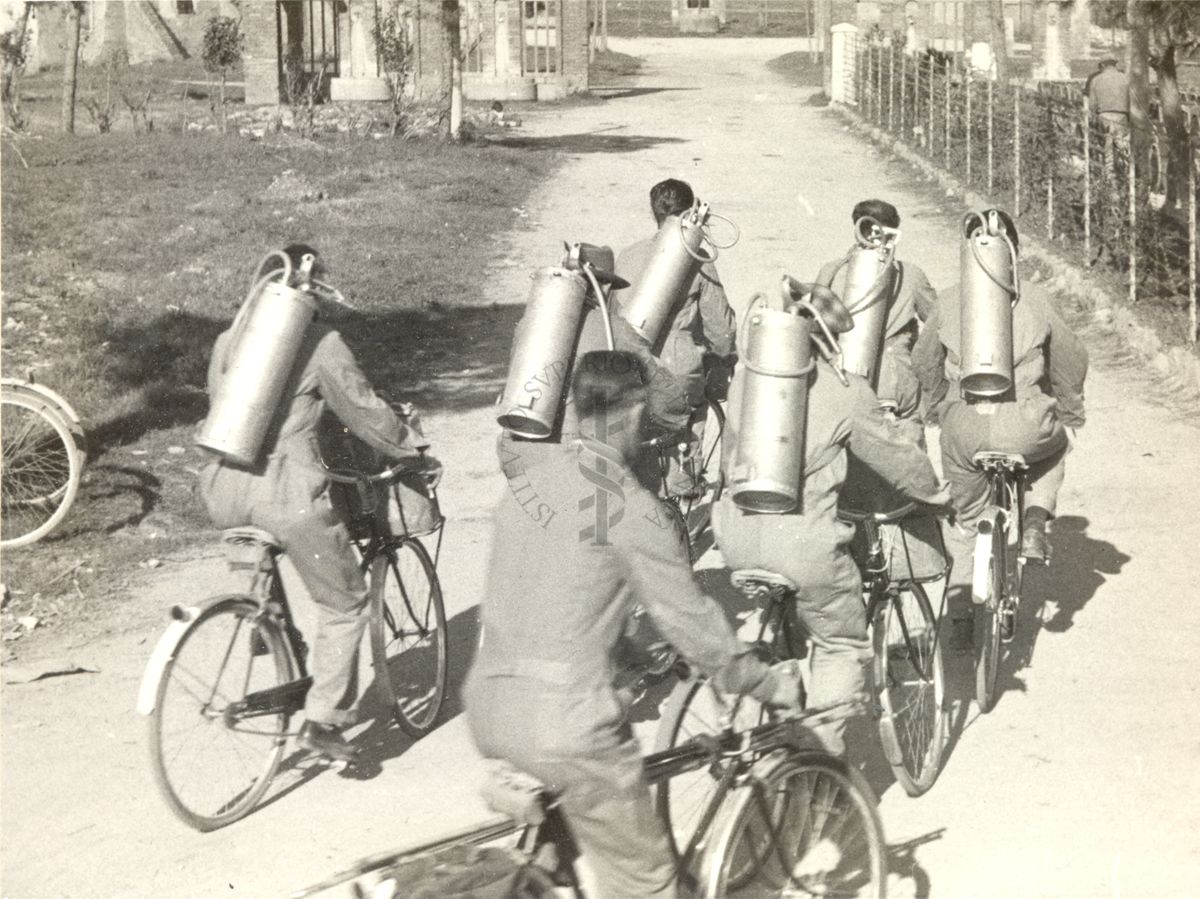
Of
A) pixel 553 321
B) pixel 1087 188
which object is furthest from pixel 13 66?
pixel 553 321

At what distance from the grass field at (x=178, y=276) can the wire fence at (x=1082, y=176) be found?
16.8 feet

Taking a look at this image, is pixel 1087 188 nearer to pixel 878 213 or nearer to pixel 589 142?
pixel 878 213

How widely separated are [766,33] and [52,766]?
62608mm

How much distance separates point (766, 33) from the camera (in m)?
65.9

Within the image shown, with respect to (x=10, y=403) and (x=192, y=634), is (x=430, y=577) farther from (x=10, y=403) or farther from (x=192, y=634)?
(x=10, y=403)

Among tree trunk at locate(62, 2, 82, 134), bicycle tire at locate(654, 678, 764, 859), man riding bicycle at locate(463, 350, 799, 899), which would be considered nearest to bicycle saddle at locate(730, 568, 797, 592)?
bicycle tire at locate(654, 678, 764, 859)

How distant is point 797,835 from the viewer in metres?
4.50

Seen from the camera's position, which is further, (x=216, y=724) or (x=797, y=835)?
(x=216, y=724)

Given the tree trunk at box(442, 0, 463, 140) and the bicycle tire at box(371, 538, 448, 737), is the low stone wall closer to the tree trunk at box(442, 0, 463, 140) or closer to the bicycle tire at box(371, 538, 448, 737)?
the bicycle tire at box(371, 538, 448, 737)

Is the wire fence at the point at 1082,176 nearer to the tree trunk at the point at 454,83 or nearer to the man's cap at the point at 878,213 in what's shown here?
the man's cap at the point at 878,213

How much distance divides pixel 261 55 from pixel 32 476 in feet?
102

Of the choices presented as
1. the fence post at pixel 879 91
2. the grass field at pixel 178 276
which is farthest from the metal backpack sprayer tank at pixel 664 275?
the fence post at pixel 879 91

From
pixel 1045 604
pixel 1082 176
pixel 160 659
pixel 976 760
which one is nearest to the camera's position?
pixel 160 659

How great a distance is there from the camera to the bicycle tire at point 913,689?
230 inches
